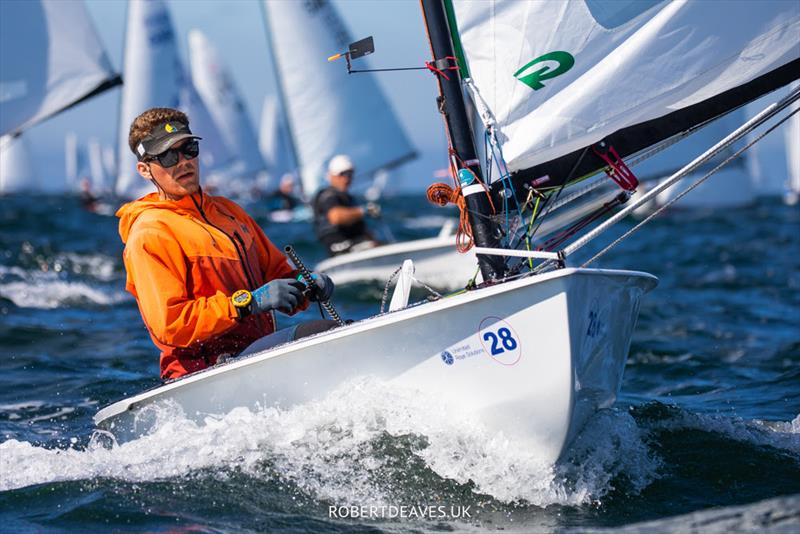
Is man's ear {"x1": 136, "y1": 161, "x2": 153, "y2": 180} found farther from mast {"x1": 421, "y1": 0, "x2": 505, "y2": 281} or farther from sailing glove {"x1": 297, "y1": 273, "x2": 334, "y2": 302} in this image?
mast {"x1": 421, "y1": 0, "x2": 505, "y2": 281}

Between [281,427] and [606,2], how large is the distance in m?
1.94

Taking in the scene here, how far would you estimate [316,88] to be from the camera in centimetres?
1470

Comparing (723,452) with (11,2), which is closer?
(723,452)

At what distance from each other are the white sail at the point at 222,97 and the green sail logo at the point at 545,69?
27.3 metres

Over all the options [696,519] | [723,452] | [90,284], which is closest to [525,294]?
[696,519]

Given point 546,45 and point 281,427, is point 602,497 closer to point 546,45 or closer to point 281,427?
point 281,427

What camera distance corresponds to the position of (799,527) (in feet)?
7.48

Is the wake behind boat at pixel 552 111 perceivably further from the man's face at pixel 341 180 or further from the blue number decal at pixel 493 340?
the man's face at pixel 341 180

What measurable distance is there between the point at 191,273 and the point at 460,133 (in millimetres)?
1150

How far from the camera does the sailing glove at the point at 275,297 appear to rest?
361 cm

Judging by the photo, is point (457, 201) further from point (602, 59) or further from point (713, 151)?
point (713, 151)

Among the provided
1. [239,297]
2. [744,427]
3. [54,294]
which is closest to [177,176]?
[239,297]

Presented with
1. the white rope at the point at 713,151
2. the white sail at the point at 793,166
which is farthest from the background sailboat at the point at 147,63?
the white sail at the point at 793,166

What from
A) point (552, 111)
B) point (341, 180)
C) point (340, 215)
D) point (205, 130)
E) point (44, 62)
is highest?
point (205, 130)
